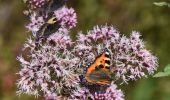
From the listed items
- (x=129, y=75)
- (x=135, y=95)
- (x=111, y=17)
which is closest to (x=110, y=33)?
(x=129, y=75)

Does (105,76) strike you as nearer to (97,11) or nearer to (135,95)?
(135,95)

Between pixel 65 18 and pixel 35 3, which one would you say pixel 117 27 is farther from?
pixel 35 3

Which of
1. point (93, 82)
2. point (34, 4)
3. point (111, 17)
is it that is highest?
point (111, 17)

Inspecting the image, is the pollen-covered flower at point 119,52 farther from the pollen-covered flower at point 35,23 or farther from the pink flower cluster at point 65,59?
the pollen-covered flower at point 35,23

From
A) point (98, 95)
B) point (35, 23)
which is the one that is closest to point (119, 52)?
point (98, 95)

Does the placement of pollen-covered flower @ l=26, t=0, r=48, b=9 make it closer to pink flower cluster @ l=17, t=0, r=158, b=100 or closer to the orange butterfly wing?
pink flower cluster @ l=17, t=0, r=158, b=100

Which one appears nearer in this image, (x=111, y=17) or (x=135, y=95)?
(x=135, y=95)
